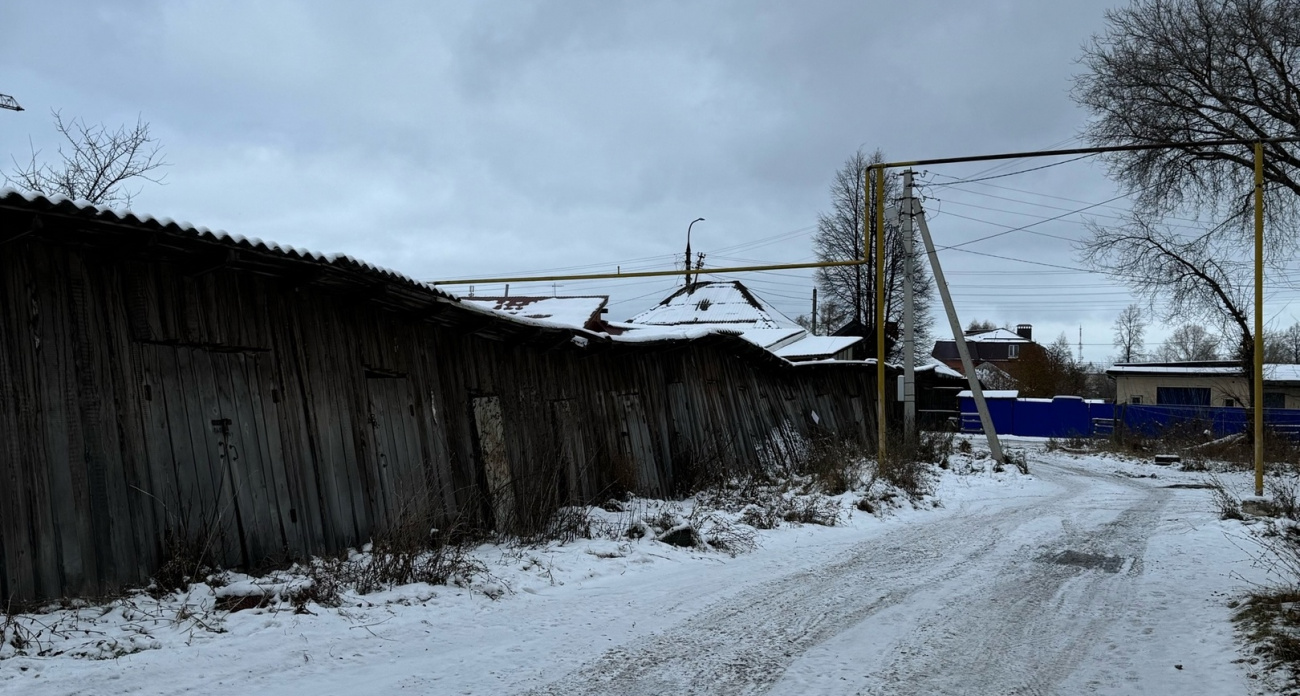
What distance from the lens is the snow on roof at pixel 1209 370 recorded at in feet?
109

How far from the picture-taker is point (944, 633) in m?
5.70

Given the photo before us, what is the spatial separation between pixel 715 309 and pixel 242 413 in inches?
1384

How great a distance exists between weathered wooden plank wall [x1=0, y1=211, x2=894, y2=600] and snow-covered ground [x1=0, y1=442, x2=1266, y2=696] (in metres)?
0.80

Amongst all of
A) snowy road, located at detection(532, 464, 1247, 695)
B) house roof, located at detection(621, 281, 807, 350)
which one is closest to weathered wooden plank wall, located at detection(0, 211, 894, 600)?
snowy road, located at detection(532, 464, 1247, 695)

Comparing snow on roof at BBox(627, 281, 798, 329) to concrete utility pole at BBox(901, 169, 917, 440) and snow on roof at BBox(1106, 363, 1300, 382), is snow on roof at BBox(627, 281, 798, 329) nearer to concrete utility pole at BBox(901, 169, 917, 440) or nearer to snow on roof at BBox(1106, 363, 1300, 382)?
snow on roof at BBox(1106, 363, 1300, 382)

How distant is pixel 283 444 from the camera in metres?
7.07

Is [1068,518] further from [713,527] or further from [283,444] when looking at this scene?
[283,444]

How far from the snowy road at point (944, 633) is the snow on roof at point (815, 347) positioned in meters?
25.3

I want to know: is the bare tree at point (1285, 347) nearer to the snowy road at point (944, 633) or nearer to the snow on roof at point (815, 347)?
the snow on roof at point (815, 347)

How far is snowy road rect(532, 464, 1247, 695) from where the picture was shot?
15.4 ft

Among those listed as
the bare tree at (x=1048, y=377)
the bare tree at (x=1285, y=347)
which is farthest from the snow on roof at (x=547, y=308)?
the bare tree at (x=1285, y=347)

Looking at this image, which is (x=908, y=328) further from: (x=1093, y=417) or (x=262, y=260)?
(x=1093, y=417)

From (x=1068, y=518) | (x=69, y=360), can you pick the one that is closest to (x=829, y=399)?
(x=1068, y=518)

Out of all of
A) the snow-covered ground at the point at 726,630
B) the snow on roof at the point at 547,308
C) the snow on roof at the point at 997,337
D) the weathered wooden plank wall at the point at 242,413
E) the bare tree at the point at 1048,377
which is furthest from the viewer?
the snow on roof at the point at 997,337
